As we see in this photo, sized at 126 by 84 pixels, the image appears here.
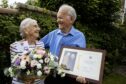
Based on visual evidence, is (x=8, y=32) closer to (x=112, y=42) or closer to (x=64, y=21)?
(x=64, y=21)

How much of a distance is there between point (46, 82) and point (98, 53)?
91cm

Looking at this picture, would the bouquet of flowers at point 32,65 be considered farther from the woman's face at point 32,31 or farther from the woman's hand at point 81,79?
the woman's face at point 32,31

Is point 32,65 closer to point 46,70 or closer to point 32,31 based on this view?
point 46,70

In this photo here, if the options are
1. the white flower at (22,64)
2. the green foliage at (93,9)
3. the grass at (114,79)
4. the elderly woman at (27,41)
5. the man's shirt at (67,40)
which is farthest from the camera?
the green foliage at (93,9)

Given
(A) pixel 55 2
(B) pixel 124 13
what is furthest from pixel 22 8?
(B) pixel 124 13

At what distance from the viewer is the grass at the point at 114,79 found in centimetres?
1067

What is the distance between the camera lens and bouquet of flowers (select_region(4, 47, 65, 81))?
4883mm

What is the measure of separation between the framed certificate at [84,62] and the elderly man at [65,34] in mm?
140

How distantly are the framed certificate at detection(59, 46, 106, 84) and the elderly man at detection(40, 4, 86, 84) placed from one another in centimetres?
14

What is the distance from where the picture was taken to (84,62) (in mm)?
5336

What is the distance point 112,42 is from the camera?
1278 cm

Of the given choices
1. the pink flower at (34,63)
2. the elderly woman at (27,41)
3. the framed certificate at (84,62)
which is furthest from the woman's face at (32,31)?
the pink flower at (34,63)

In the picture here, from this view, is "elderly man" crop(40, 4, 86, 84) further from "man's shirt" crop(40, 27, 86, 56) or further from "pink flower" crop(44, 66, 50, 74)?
Answer: "pink flower" crop(44, 66, 50, 74)

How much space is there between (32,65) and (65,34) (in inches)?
34.8
